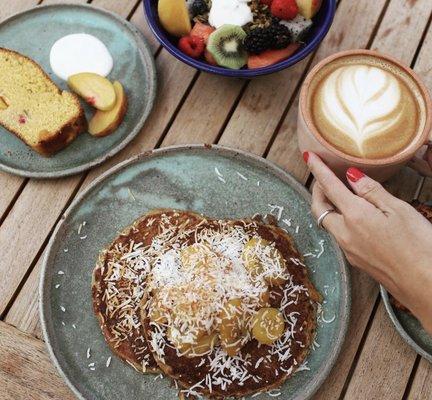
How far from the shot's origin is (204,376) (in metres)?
1.18

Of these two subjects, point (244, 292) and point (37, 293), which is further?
point (37, 293)

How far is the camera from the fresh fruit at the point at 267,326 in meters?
1.16

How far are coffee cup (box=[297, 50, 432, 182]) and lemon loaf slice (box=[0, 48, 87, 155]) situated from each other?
559 millimetres

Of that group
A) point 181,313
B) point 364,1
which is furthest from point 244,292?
point 364,1

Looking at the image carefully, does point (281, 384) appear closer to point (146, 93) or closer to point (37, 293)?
point (37, 293)

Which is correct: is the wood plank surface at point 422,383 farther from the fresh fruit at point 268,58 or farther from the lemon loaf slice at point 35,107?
the lemon loaf slice at point 35,107

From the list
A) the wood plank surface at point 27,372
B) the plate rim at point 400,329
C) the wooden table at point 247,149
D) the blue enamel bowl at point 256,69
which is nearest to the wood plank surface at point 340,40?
the wooden table at point 247,149

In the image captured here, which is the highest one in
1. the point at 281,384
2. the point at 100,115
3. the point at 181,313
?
the point at 100,115

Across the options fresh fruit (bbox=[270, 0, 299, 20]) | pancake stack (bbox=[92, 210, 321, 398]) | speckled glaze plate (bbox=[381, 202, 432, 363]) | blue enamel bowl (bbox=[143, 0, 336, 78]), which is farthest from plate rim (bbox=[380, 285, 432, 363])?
fresh fruit (bbox=[270, 0, 299, 20])

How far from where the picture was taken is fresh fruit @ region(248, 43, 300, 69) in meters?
1.31

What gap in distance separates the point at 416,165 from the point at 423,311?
42cm

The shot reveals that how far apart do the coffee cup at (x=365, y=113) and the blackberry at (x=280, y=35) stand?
141mm

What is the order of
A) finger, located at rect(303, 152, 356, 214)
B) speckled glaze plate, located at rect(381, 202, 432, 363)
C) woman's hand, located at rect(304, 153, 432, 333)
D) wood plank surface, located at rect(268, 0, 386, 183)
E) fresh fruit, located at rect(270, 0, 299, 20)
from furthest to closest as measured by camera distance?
wood plank surface, located at rect(268, 0, 386, 183) → fresh fruit, located at rect(270, 0, 299, 20) → speckled glaze plate, located at rect(381, 202, 432, 363) → finger, located at rect(303, 152, 356, 214) → woman's hand, located at rect(304, 153, 432, 333)

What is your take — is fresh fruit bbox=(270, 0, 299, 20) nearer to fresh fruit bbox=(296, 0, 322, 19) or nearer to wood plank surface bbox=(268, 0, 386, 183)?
fresh fruit bbox=(296, 0, 322, 19)
